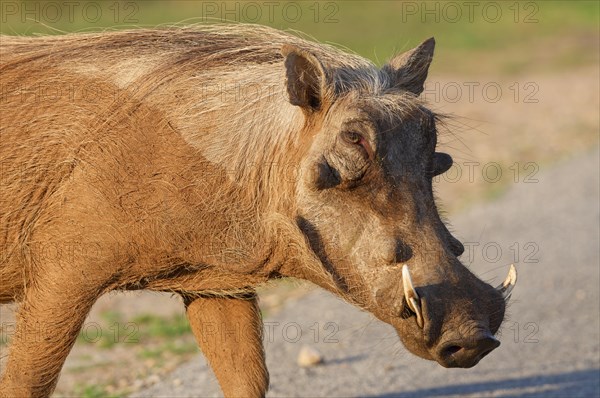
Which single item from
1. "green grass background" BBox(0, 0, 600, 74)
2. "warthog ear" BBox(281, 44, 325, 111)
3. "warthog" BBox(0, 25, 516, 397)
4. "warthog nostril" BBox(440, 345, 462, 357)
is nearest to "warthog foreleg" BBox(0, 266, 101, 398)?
"warthog" BBox(0, 25, 516, 397)

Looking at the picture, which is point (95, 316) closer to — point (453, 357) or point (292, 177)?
point (292, 177)

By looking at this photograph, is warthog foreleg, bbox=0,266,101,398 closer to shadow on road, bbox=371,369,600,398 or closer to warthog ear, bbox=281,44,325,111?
warthog ear, bbox=281,44,325,111

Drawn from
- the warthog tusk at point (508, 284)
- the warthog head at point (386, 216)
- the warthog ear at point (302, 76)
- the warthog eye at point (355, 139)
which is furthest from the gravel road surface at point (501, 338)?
the warthog ear at point (302, 76)

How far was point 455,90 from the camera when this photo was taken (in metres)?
17.0

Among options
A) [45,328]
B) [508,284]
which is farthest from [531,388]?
[45,328]

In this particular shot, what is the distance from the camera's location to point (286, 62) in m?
3.76

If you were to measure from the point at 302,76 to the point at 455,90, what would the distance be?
1343cm

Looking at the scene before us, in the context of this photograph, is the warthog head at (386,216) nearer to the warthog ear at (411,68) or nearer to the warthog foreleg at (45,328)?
the warthog ear at (411,68)

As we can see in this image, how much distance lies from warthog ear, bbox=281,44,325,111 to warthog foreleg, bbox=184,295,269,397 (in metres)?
1.08

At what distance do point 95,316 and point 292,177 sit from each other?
154 inches

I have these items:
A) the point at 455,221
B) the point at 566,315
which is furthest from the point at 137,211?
the point at 455,221

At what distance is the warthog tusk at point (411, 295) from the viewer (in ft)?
11.4

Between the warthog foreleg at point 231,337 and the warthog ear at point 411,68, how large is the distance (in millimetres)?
1153

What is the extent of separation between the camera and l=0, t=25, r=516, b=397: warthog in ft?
12.2
